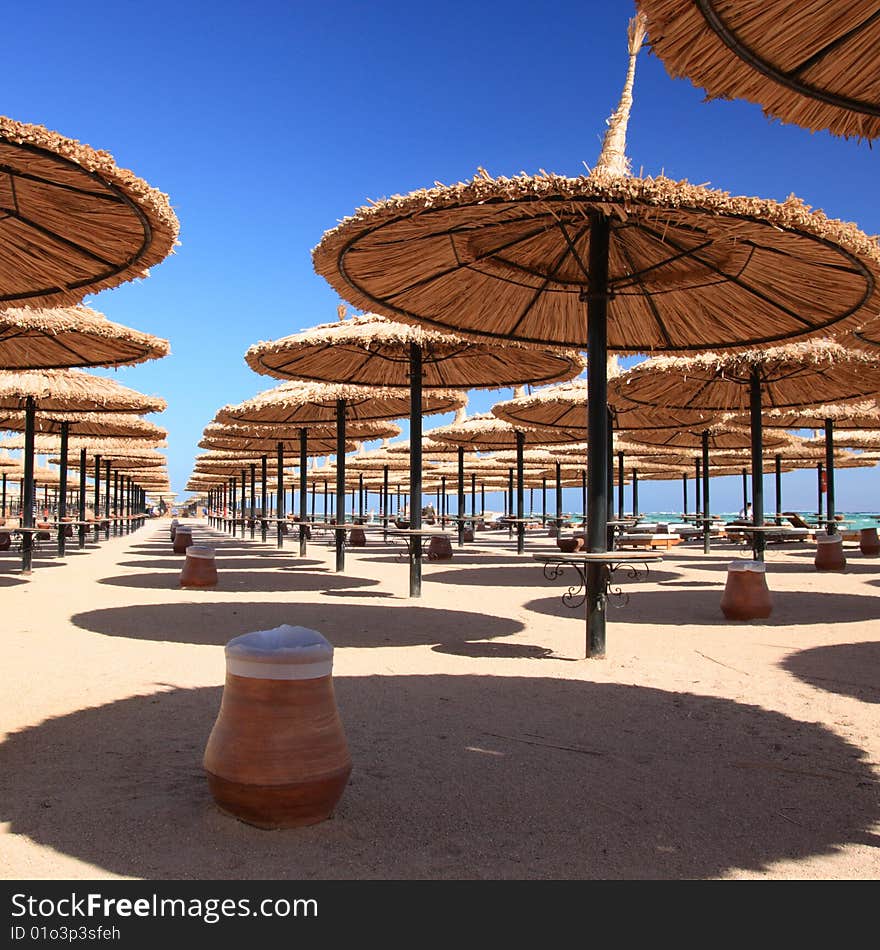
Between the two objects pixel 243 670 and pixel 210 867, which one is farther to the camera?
pixel 243 670

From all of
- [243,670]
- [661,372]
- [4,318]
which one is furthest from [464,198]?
[661,372]

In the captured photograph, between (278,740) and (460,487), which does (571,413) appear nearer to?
(460,487)

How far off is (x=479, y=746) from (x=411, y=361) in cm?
678

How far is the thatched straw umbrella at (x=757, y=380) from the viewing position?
34.3ft

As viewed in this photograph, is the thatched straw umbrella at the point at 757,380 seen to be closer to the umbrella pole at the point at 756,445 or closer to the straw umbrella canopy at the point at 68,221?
the umbrella pole at the point at 756,445

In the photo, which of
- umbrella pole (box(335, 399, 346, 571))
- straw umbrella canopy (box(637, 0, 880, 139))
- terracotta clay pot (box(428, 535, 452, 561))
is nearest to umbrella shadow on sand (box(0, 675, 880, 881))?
straw umbrella canopy (box(637, 0, 880, 139))

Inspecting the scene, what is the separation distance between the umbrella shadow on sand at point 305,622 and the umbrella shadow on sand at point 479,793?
192 cm

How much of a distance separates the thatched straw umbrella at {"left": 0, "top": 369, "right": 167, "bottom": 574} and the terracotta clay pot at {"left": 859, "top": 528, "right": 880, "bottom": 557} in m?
14.5

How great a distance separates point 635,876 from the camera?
2447 millimetres

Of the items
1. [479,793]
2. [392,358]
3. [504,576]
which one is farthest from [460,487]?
[479,793]

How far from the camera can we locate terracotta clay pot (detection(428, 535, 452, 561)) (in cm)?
1588

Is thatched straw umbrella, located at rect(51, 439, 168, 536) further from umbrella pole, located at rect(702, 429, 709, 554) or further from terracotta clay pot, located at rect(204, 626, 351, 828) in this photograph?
terracotta clay pot, located at rect(204, 626, 351, 828)
